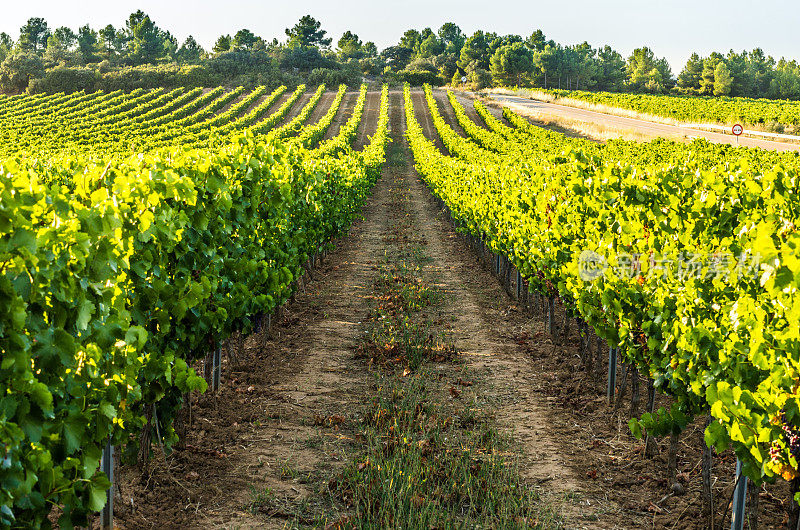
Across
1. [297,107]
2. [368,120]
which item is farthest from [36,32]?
[368,120]

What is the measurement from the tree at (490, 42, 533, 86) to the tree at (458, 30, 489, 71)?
12.4 feet

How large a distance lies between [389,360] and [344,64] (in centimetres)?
9807

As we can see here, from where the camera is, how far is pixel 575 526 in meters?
4.95

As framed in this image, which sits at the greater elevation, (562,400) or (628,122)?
(628,122)

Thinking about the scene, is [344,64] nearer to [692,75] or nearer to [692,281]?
[692,75]

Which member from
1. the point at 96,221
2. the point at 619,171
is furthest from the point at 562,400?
the point at 96,221

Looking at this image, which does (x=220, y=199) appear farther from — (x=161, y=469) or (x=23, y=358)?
(x=23, y=358)

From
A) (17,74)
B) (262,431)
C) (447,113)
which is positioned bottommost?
(262,431)

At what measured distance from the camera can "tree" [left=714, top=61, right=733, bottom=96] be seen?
97688mm

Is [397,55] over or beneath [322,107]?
over

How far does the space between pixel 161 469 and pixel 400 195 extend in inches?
996

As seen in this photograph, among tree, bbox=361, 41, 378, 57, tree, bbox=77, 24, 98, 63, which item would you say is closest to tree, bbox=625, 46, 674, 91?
tree, bbox=361, 41, 378, 57

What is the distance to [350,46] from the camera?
470ft

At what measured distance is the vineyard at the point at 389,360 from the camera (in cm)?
349
